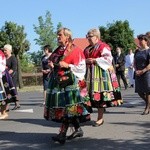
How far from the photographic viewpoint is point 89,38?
856 cm

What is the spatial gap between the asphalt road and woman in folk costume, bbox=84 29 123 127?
54 centimetres

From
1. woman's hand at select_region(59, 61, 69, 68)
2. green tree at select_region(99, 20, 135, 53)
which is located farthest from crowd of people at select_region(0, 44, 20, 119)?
green tree at select_region(99, 20, 135, 53)

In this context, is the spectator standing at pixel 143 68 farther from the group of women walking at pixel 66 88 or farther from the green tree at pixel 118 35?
the green tree at pixel 118 35

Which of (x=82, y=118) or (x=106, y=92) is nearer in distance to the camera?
(x=82, y=118)

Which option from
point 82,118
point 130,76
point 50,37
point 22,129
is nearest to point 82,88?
point 82,118

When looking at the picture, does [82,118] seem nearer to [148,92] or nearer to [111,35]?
[148,92]

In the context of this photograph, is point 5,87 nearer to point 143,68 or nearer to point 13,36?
point 143,68

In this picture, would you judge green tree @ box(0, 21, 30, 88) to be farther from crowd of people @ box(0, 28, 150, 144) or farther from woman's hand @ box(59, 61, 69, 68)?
woman's hand @ box(59, 61, 69, 68)

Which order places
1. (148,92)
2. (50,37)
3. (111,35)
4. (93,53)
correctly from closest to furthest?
1. (93,53)
2. (148,92)
3. (111,35)
4. (50,37)

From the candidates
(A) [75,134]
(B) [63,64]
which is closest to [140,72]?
(A) [75,134]

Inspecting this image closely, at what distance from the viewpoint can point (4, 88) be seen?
1027 cm

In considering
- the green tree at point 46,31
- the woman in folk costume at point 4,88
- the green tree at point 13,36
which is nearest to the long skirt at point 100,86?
the woman in folk costume at point 4,88

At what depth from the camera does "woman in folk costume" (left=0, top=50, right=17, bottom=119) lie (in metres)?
9.91

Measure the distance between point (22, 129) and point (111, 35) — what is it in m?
45.1
